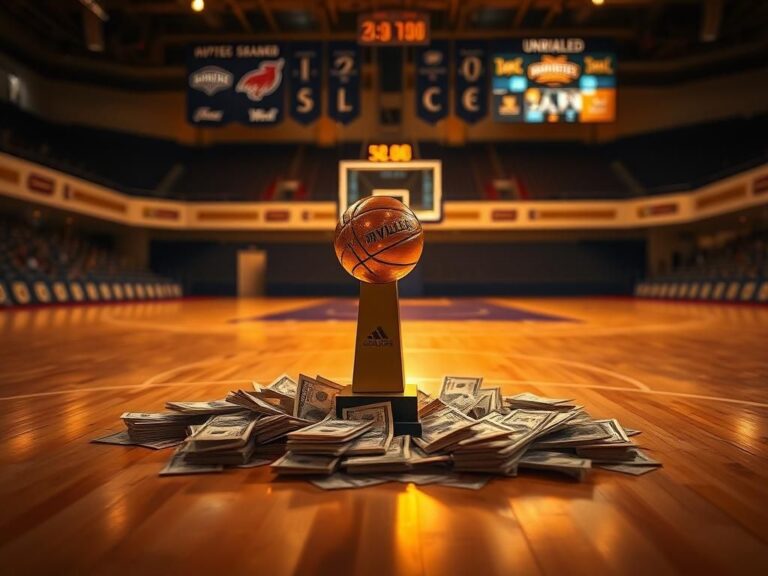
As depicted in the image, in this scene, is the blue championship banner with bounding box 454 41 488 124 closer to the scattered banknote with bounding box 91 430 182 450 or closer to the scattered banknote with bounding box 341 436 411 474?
the scattered banknote with bounding box 91 430 182 450

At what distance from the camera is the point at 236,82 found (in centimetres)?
1152

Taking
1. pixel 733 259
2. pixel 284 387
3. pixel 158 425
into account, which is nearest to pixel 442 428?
pixel 284 387

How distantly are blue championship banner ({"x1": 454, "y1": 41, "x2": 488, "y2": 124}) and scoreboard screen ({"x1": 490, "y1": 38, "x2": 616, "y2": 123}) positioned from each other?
1.28 ft

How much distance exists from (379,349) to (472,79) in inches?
420

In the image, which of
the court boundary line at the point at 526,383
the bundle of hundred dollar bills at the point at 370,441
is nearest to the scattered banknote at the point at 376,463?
the bundle of hundred dollar bills at the point at 370,441

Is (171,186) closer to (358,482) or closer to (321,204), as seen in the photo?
(321,204)

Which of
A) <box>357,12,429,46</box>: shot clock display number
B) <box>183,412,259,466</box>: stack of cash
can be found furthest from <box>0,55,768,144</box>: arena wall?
<box>183,412,259,466</box>: stack of cash

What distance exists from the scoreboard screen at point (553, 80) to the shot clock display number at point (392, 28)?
191 centimetres

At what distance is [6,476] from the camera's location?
6.89 feet

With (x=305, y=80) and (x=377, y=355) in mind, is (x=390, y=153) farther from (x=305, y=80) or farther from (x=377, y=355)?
(x=377, y=355)

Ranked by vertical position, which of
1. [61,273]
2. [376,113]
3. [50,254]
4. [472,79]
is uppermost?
[376,113]

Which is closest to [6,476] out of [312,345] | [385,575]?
[385,575]

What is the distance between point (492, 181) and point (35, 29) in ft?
56.0

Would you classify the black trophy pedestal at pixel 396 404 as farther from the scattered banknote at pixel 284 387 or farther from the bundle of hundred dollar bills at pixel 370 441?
the scattered banknote at pixel 284 387
